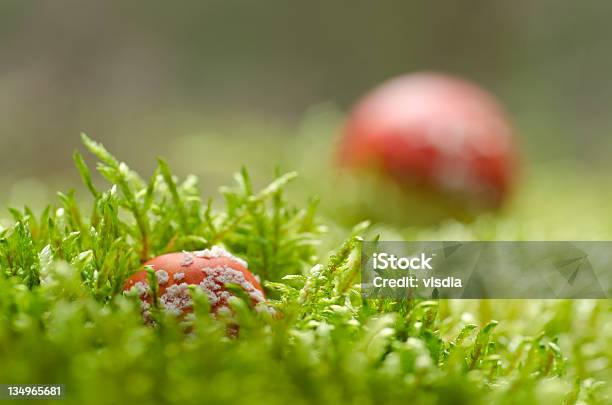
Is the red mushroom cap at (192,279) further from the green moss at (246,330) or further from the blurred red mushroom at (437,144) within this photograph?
the blurred red mushroom at (437,144)

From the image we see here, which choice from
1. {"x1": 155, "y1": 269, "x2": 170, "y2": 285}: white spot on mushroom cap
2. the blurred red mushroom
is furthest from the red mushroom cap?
the blurred red mushroom

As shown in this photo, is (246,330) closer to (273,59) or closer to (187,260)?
(187,260)

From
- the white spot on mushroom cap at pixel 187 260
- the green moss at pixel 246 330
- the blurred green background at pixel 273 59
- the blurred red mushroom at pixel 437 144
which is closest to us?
the green moss at pixel 246 330

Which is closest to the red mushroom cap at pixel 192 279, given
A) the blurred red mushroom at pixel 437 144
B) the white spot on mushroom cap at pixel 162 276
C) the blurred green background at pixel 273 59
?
the white spot on mushroom cap at pixel 162 276

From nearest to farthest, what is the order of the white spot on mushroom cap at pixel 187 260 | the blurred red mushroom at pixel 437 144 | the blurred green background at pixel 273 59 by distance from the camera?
the white spot on mushroom cap at pixel 187 260 < the blurred red mushroom at pixel 437 144 < the blurred green background at pixel 273 59

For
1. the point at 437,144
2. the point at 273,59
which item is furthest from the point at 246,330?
the point at 273,59

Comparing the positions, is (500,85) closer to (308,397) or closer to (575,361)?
(575,361)

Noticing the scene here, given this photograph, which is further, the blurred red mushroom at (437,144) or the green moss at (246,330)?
the blurred red mushroom at (437,144)
